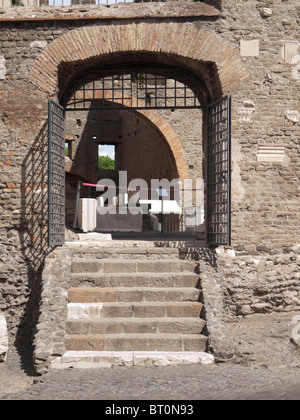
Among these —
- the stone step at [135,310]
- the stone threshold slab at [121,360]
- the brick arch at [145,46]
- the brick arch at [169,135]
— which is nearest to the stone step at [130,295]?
the stone step at [135,310]

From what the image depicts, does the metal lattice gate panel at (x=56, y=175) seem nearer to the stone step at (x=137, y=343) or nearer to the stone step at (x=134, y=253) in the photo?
the stone step at (x=134, y=253)

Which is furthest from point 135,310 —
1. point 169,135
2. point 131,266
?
point 169,135

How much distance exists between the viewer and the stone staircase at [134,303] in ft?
21.1

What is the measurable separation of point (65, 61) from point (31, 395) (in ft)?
15.4

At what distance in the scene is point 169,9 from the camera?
315 inches

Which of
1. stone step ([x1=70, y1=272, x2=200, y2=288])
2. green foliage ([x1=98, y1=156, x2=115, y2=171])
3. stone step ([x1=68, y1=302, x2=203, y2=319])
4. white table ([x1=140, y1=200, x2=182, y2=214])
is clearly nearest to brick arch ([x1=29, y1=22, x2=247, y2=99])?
stone step ([x1=70, y1=272, x2=200, y2=288])

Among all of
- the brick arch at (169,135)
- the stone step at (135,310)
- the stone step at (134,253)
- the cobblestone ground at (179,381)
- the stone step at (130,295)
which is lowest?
the cobblestone ground at (179,381)

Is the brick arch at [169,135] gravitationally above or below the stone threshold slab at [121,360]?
above

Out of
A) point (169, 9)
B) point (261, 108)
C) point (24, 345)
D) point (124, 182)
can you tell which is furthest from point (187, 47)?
→ point (124, 182)

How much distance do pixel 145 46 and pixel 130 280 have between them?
3.22 m

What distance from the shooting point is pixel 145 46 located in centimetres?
803

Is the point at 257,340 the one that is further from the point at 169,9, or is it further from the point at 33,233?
the point at 169,9

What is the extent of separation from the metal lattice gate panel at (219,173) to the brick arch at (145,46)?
43 cm

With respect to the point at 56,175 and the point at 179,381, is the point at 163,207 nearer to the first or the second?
the point at 56,175
